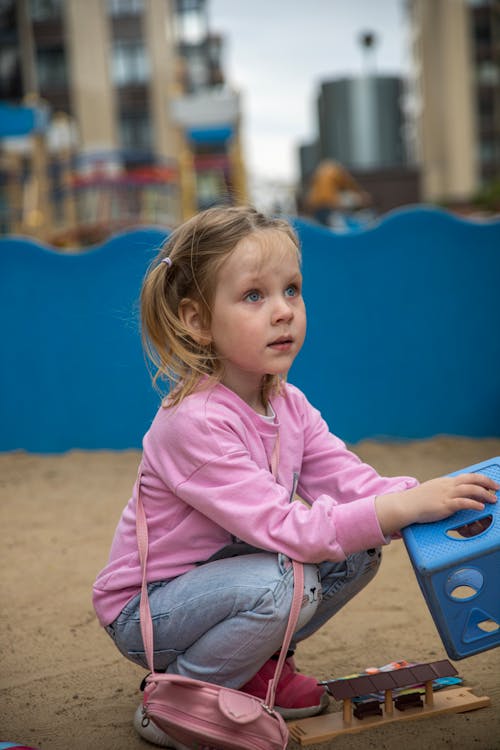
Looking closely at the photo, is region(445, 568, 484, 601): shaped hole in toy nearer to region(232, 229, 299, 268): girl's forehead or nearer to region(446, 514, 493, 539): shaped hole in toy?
region(446, 514, 493, 539): shaped hole in toy

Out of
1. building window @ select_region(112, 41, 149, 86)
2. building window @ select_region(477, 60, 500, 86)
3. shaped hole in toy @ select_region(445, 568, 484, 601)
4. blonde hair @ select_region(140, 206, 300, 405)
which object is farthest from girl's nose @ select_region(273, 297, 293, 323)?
building window @ select_region(477, 60, 500, 86)

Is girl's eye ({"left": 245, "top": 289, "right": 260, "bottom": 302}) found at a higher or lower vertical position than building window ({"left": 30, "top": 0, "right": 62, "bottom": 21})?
lower

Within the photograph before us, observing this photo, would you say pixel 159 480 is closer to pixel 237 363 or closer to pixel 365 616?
pixel 237 363

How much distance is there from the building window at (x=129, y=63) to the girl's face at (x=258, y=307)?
75.1 ft

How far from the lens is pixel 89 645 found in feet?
6.83

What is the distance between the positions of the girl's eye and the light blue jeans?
0.43 meters

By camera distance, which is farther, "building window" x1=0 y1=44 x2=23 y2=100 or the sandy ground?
"building window" x1=0 y1=44 x2=23 y2=100

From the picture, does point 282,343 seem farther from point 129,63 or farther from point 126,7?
point 126,7

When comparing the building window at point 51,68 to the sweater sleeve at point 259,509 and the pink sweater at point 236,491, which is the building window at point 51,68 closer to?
the pink sweater at point 236,491

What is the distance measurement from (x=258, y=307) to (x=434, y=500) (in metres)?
0.44

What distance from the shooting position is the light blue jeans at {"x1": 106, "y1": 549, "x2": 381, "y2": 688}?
144 centimetres

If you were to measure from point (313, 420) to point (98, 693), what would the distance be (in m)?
0.72

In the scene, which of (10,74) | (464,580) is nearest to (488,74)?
(10,74)

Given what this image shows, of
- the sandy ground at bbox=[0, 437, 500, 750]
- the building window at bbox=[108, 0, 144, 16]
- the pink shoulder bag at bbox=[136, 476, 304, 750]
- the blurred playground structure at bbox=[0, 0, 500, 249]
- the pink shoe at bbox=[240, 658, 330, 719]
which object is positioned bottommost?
the sandy ground at bbox=[0, 437, 500, 750]
